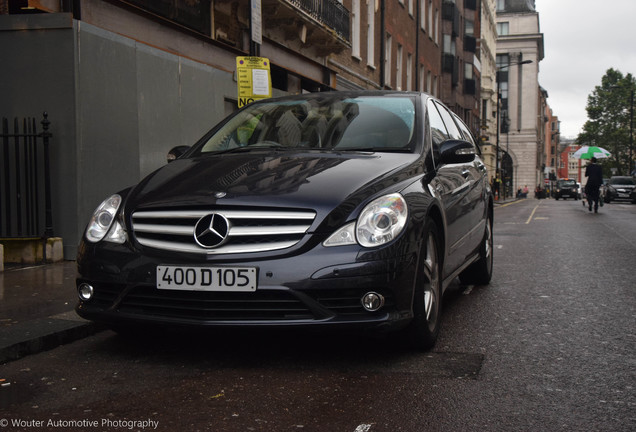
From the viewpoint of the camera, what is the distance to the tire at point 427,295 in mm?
4344

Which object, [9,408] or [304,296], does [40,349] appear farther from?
[304,296]

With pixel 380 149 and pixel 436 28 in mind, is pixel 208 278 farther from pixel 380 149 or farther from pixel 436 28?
pixel 436 28


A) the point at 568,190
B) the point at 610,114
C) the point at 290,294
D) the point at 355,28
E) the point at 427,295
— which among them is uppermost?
the point at 610,114

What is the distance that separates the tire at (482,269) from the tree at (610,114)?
85189 millimetres

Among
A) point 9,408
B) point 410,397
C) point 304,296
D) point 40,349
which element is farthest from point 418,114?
point 9,408

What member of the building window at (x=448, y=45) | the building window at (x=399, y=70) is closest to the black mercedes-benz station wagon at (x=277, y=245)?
the building window at (x=399, y=70)

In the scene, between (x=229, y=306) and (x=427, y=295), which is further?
(x=427, y=295)

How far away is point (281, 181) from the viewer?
4.34 metres

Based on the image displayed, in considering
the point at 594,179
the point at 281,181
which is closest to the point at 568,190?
→ the point at 594,179

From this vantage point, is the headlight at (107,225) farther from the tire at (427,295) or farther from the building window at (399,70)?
the building window at (399,70)

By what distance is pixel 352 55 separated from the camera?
83.9 feet

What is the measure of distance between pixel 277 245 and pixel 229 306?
0.40 meters

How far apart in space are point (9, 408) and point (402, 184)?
2359 millimetres

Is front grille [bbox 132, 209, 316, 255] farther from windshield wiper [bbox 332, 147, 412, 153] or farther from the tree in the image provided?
the tree
